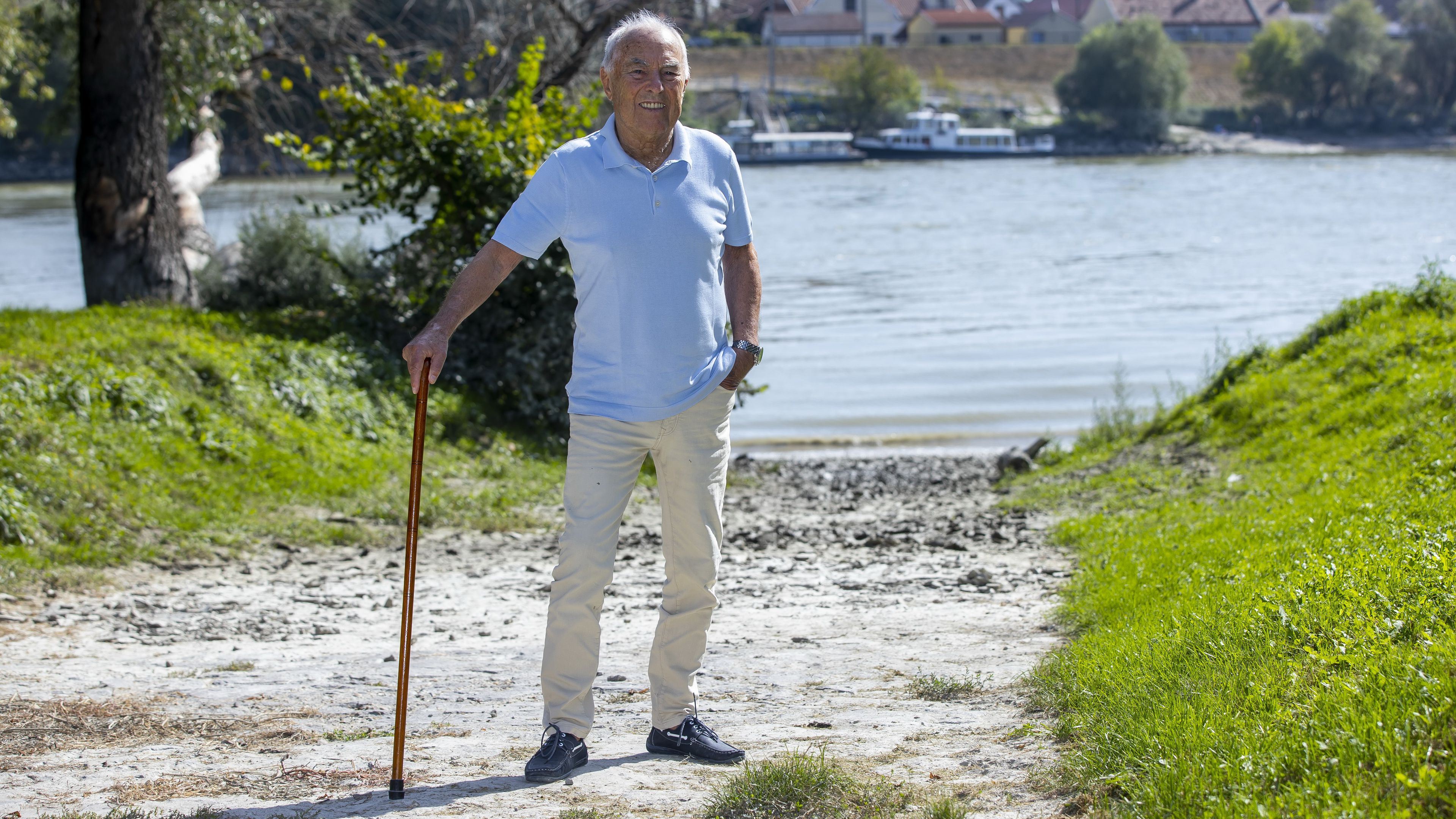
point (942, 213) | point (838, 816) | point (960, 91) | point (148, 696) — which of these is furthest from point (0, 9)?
point (960, 91)

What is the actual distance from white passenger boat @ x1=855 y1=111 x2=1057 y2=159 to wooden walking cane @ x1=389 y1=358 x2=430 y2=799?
75.6m

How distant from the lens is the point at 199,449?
30.5ft

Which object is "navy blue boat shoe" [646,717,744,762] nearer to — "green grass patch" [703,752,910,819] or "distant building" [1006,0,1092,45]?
"green grass patch" [703,752,910,819]

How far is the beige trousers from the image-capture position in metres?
4.20

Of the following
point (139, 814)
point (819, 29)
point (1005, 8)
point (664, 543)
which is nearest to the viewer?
point (139, 814)

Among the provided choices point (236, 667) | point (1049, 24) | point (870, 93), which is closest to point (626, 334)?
point (236, 667)

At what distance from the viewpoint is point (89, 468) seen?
8.34m

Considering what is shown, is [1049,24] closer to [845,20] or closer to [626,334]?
[845,20]

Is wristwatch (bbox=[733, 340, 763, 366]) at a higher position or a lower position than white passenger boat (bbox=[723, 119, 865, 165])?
lower

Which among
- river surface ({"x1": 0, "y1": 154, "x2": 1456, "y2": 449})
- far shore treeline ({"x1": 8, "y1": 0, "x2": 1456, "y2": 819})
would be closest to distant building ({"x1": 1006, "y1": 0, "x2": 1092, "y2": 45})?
river surface ({"x1": 0, "y1": 154, "x2": 1456, "y2": 449})

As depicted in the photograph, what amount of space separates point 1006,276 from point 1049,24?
317 ft

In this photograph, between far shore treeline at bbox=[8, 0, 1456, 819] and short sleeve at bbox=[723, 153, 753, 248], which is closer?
far shore treeline at bbox=[8, 0, 1456, 819]

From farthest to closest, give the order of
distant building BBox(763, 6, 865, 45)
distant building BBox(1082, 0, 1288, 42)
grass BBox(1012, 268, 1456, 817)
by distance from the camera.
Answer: distant building BBox(1082, 0, 1288, 42) < distant building BBox(763, 6, 865, 45) < grass BBox(1012, 268, 1456, 817)

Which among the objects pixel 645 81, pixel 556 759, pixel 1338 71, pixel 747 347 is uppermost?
pixel 1338 71
